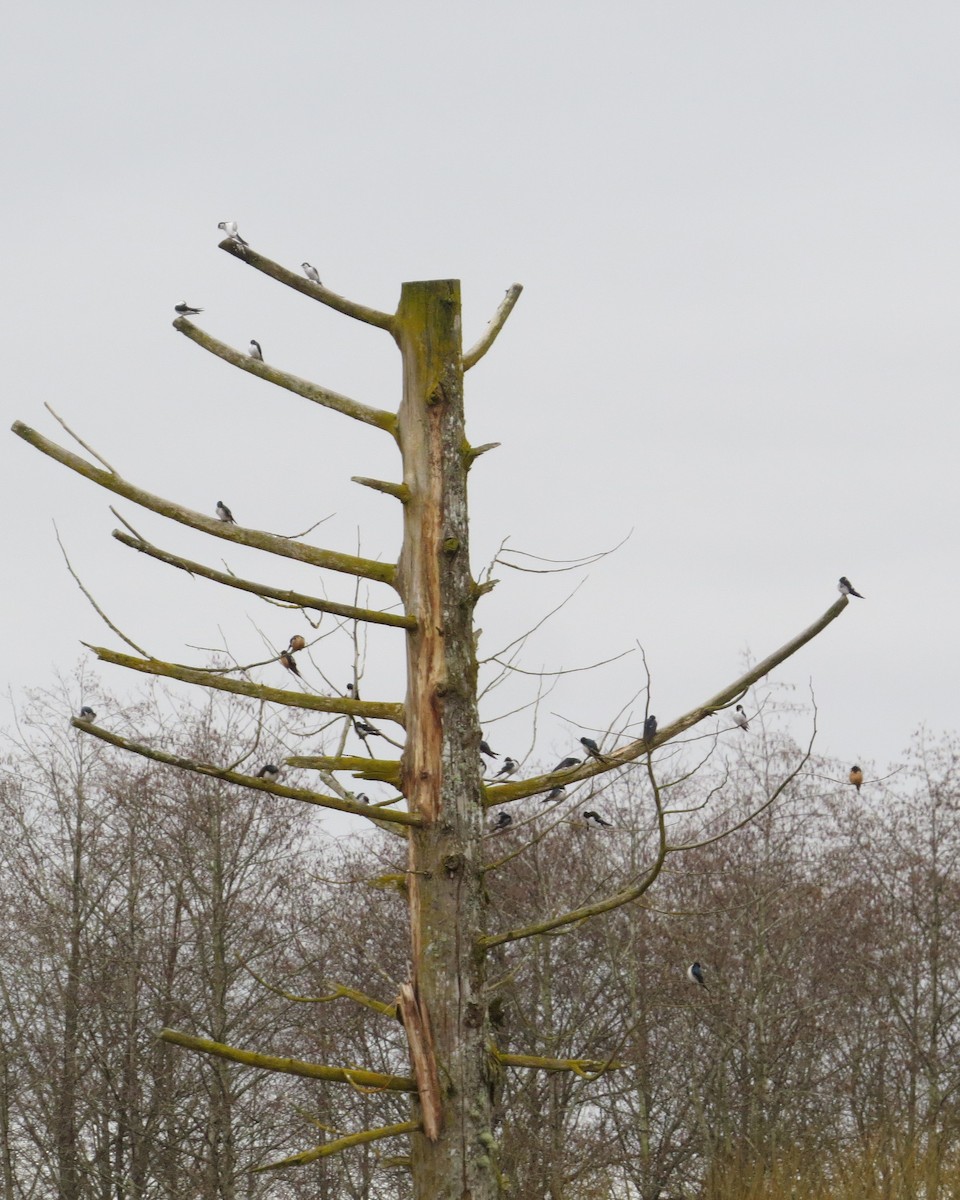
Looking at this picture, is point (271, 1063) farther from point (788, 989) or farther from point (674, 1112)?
point (788, 989)

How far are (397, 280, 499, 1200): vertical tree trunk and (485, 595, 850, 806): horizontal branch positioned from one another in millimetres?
264

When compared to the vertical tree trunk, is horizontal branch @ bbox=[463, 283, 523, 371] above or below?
above

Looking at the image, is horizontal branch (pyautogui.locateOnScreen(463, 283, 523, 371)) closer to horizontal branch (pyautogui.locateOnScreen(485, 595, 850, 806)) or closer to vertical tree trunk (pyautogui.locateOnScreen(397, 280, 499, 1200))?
vertical tree trunk (pyautogui.locateOnScreen(397, 280, 499, 1200))

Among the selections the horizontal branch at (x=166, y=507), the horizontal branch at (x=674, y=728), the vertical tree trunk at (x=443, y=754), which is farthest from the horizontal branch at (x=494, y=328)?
the horizontal branch at (x=674, y=728)

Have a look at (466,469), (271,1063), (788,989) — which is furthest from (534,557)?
(788,989)

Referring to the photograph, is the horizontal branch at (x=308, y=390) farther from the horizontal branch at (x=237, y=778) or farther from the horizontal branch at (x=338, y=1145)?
the horizontal branch at (x=338, y=1145)

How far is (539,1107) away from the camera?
1897 cm

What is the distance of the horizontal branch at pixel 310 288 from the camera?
6035mm

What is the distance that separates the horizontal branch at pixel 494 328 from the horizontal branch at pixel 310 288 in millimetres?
363

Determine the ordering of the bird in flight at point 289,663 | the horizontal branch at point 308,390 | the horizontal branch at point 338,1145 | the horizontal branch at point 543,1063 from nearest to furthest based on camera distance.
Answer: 1. the horizontal branch at point 338,1145
2. the horizontal branch at point 543,1063
3. the horizontal branch at point 308,390
4. the bird in flight at point 289,663

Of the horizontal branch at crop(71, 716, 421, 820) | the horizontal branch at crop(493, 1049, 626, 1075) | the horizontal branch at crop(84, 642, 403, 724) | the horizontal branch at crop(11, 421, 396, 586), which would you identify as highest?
the horizontal branch at crop(11, 421, 396, 586)

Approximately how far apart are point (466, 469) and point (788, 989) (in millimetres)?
19925

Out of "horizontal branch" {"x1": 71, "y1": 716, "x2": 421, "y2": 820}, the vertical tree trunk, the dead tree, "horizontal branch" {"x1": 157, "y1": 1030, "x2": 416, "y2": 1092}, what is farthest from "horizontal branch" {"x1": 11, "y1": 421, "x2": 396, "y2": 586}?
"horizontal branch" {"x1": 157, "y1": 1030, "x2": 416, "y2": 1092}

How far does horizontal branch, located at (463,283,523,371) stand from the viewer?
20.5 ft
